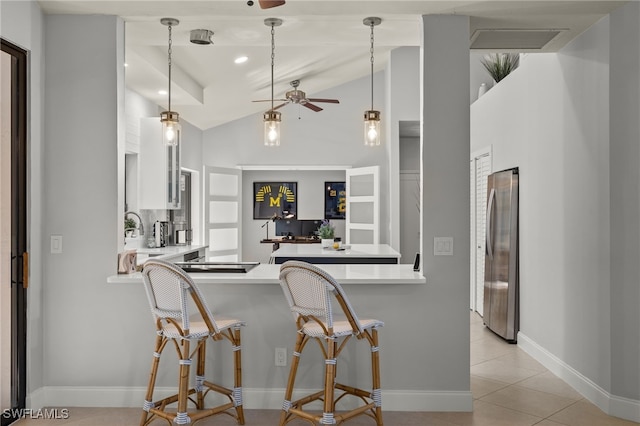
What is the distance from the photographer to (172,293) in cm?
300

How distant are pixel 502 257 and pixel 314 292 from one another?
3.04m

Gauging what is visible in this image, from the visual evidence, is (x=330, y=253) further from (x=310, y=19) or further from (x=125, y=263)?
(x=310, y=19)

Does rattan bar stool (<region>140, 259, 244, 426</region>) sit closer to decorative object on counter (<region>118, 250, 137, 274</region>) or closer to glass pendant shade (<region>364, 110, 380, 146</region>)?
decorative object on counter (<region>118, 250, 137, 274</region>)

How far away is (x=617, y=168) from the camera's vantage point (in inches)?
137

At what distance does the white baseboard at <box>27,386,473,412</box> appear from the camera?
356 centimetres

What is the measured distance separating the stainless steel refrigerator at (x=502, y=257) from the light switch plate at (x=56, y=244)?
3742 millimetres

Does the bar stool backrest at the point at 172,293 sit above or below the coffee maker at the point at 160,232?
below

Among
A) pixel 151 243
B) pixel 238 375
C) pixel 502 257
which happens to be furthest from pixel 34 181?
pixel 502 257

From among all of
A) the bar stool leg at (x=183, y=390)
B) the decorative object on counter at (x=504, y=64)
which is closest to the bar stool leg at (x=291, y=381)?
the bar stool leg at (x=183, y=390)

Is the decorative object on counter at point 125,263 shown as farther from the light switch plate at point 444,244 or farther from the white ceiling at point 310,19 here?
the light switch plate at point 444,244

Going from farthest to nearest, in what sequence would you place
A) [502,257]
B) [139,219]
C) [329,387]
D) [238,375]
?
[139,219]
[502,257]
[238,375]
[329,387]

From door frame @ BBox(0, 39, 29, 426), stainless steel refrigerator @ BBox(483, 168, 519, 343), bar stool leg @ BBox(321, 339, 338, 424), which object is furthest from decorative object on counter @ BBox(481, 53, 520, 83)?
door frame @ BBox(0, 39, 29, 426)

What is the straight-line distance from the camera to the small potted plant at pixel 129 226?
587cm

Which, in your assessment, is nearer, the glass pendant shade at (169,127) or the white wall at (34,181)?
the white wall at (34,181)
